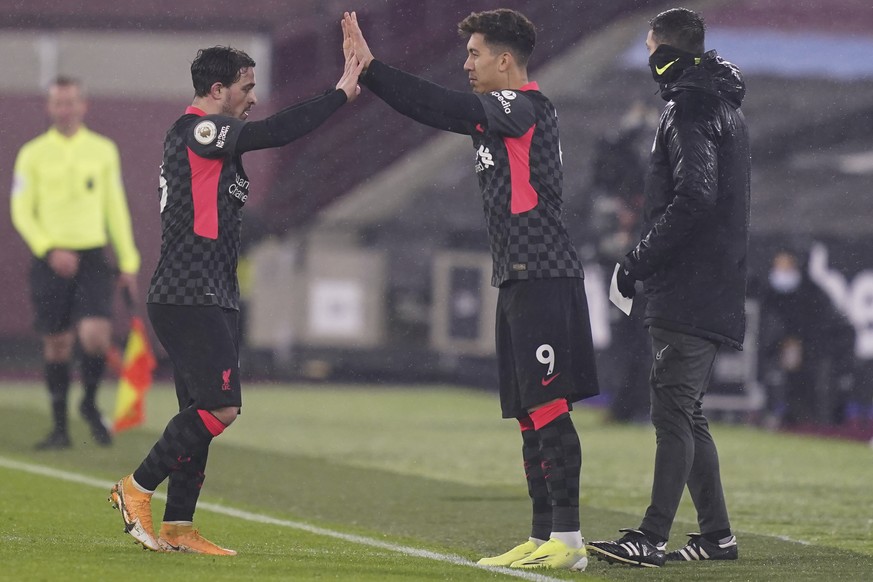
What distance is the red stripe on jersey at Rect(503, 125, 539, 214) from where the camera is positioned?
559cm

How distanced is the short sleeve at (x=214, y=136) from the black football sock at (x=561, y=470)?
1.47m

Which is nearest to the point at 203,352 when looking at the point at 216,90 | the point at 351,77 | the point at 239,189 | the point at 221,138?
the point at 239,189

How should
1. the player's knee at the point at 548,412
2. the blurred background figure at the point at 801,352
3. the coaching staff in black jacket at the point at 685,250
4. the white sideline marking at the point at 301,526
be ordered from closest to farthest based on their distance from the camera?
the white sideline marking at the point at 301,526 → the player's knee at the point at 548,412 → the coaching staff in black jacket at the point at 685,250 → the blurred background figure at the point at 801,352

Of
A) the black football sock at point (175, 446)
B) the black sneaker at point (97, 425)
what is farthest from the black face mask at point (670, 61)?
the black sneaker at point (97, 425)

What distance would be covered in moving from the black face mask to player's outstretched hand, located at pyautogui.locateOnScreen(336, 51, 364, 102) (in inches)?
43.1

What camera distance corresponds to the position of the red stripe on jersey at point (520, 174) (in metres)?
5.59

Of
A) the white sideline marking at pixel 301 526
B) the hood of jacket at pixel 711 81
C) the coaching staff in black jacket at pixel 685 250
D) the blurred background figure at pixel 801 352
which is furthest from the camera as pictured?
the blurred background figure at pixel 801 352

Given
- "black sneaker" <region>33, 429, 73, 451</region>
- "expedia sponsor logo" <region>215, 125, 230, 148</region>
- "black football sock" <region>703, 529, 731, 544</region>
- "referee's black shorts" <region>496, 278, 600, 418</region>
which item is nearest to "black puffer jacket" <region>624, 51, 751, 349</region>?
"referee's black shorts" <region>496, 278, 600, 418</region>

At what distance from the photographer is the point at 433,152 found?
21.6m

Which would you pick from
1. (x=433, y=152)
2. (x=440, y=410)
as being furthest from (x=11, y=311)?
(x=440, y=410)

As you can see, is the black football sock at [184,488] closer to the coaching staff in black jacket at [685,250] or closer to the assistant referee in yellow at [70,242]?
the coaching staff in black jacket at [685,250]

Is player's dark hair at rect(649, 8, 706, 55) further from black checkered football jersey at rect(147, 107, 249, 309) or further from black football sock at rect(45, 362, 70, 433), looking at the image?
black football sock at rect(45, 362, 70, 433)

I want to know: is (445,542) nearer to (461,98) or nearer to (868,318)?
(461,98)

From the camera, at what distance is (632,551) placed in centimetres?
568
